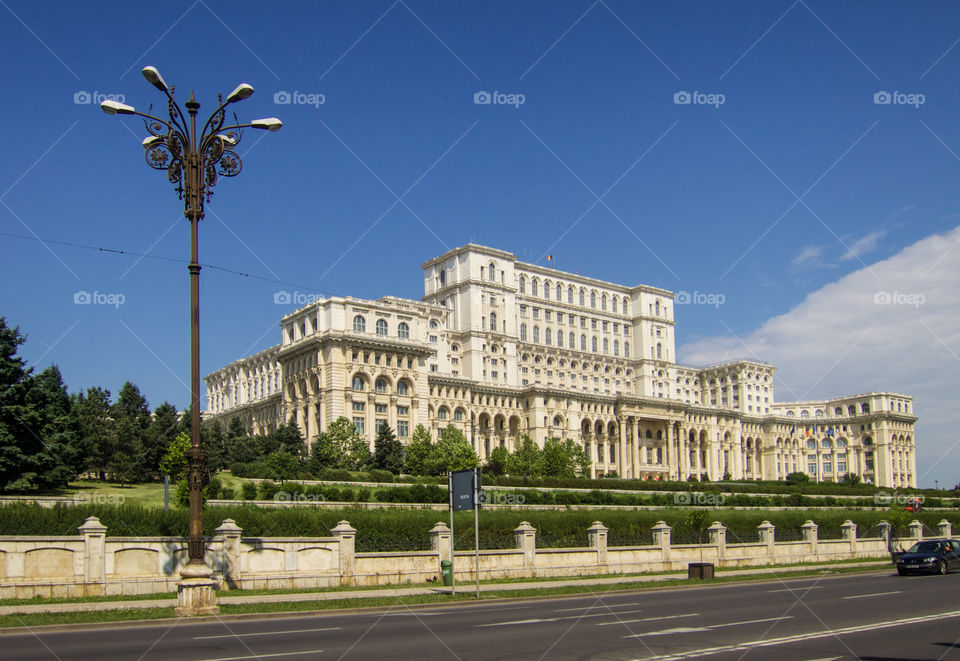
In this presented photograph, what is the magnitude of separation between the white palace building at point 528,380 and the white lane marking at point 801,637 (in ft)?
261

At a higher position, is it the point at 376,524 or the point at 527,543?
the point at 376,524

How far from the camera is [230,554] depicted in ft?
87.2

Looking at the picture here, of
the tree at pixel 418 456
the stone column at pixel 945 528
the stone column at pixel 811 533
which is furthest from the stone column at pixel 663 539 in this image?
the tree at pixel 418 456

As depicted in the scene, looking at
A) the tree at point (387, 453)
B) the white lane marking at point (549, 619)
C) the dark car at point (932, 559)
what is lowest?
the dark car at point (932, 559)

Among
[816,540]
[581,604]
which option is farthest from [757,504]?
[581,604]

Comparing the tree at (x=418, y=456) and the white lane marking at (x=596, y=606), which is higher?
the tree at (x=418, y=456)

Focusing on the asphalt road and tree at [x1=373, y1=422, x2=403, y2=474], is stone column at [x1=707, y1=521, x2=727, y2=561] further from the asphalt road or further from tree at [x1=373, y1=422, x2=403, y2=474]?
tree at [x1=373, y1=422, x2=403, y2=474]

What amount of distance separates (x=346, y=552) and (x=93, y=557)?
752 cm

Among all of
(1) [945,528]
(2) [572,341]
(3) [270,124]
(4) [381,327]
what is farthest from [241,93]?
(2) [572,341]

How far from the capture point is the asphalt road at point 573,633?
44.7 feet

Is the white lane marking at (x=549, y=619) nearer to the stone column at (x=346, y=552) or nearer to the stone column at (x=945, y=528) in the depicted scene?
the stone column at (x=346, y=552)

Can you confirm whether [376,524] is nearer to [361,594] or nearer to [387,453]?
[361,594]

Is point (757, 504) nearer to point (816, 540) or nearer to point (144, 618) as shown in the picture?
point (816, 540)

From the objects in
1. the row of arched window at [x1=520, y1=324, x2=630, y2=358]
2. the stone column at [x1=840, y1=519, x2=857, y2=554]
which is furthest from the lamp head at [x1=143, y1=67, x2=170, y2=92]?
the row of arched window at [x1=520, y1=324, x2=630, y2=358]
